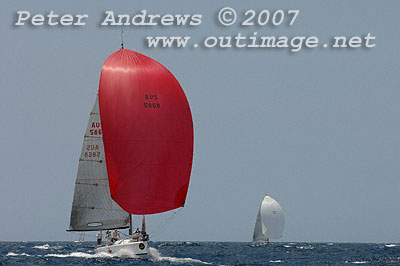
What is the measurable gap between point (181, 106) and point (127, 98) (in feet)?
A: 11.1

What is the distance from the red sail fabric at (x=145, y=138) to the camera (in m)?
41.9

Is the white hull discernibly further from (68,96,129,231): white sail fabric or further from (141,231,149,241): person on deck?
(68,96,129,231): white sail fabric

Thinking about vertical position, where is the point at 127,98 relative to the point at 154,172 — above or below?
above

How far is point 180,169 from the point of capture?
140ft

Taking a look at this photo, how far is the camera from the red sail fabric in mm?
41906

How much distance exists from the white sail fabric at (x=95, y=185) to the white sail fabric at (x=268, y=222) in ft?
212

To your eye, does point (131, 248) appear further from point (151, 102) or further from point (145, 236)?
point (151, 102)

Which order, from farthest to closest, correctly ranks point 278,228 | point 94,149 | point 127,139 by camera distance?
1. point 278,228
2. point 94,149
3. point 127,139

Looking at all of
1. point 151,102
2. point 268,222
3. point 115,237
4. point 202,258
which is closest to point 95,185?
point 115,237

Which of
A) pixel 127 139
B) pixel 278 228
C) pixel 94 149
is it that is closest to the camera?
pixel 127 139

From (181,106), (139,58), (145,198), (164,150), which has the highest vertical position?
(139,58)

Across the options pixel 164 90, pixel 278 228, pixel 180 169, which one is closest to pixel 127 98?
pixel 164 90

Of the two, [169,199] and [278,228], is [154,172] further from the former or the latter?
[278,228]

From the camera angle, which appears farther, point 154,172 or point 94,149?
point 94,149
